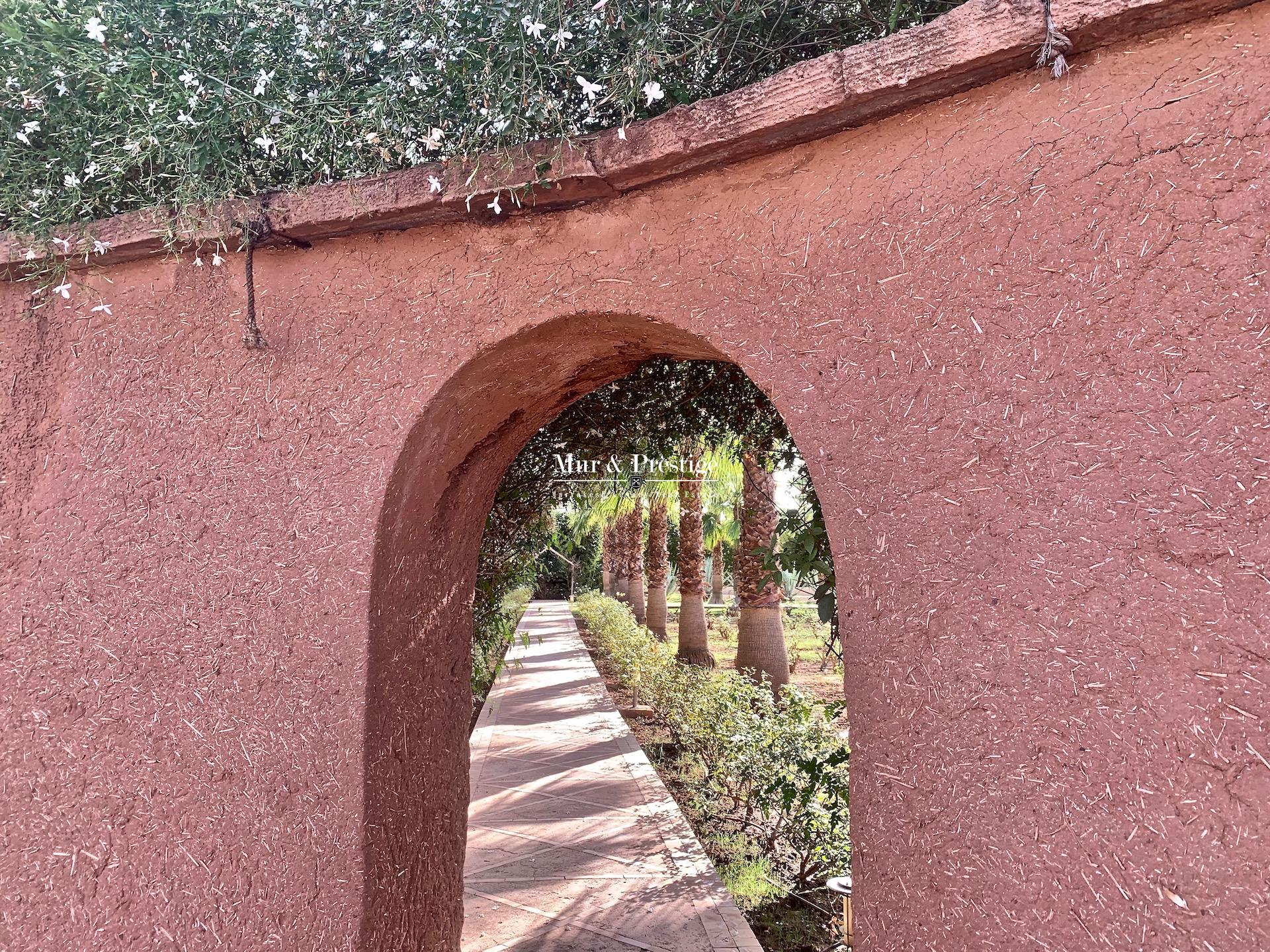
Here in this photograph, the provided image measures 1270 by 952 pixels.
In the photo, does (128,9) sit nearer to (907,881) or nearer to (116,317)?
(116,317)

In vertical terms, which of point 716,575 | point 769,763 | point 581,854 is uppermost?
point 769,763

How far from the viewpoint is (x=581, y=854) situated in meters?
4.86

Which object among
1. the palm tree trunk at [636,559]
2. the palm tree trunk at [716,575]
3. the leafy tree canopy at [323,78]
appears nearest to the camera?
the leafy tree canopy at [323,78]

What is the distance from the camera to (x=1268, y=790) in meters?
1.35

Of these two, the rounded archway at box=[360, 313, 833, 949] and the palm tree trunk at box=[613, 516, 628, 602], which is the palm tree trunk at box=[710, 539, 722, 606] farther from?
the rounded archway at box=[360, 313, 833, 949]

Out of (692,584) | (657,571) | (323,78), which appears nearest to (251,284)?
(323,78)

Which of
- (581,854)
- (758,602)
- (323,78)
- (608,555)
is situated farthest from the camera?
(608,555)

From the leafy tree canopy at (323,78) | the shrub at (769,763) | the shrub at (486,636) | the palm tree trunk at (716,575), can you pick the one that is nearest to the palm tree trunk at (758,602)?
Answer: the shrub at (769,763)

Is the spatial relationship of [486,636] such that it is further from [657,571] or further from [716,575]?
[716,575]

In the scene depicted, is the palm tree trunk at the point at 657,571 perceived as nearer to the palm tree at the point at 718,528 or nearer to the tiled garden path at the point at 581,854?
the palm tree at the point at 718,528

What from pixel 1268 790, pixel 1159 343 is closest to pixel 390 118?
pixel 1159 343

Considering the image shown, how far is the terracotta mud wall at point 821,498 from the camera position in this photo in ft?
4.81

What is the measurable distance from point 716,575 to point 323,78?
32.0 m

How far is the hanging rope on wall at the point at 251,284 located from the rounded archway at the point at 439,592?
61cm
